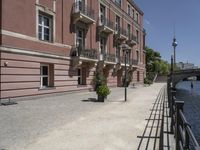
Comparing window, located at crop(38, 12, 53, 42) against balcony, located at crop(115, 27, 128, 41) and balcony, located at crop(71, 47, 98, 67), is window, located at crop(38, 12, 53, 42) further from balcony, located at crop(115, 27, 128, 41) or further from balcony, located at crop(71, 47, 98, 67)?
balcony, located at crop(115, 27, 128, 41)

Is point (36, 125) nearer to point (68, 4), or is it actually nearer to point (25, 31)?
point (25, 31)

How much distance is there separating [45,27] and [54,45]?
1.57 meters

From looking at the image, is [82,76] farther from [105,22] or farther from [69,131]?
[69,131]

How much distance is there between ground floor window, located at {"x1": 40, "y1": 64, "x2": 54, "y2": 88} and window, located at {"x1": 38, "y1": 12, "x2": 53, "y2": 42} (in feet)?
6.75

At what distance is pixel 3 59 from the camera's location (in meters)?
15.0

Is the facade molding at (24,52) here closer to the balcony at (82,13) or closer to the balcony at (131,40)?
the balcony at (82,13)

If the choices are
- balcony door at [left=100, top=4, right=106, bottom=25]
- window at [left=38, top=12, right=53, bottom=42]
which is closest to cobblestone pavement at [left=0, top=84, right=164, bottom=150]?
window at [left=38, top=12, right=53, bottom=42]

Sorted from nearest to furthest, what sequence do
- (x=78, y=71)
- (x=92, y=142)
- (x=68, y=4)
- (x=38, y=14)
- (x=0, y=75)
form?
1. (x=92, y=142)
2. (x=0, y=75)
3. (x=38, y=14)
4. (x=68, y=4)
5. (x=78, y=71)

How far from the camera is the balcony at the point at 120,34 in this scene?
116 feet

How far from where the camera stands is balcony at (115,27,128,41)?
35244mm

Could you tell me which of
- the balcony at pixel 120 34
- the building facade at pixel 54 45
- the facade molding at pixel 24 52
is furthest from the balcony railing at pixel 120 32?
the facade molding at pixel 24 52

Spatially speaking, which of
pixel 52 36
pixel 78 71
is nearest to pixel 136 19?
pixel 78 71

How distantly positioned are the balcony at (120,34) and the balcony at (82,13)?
878 centimetres

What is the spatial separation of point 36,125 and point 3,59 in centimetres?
734
